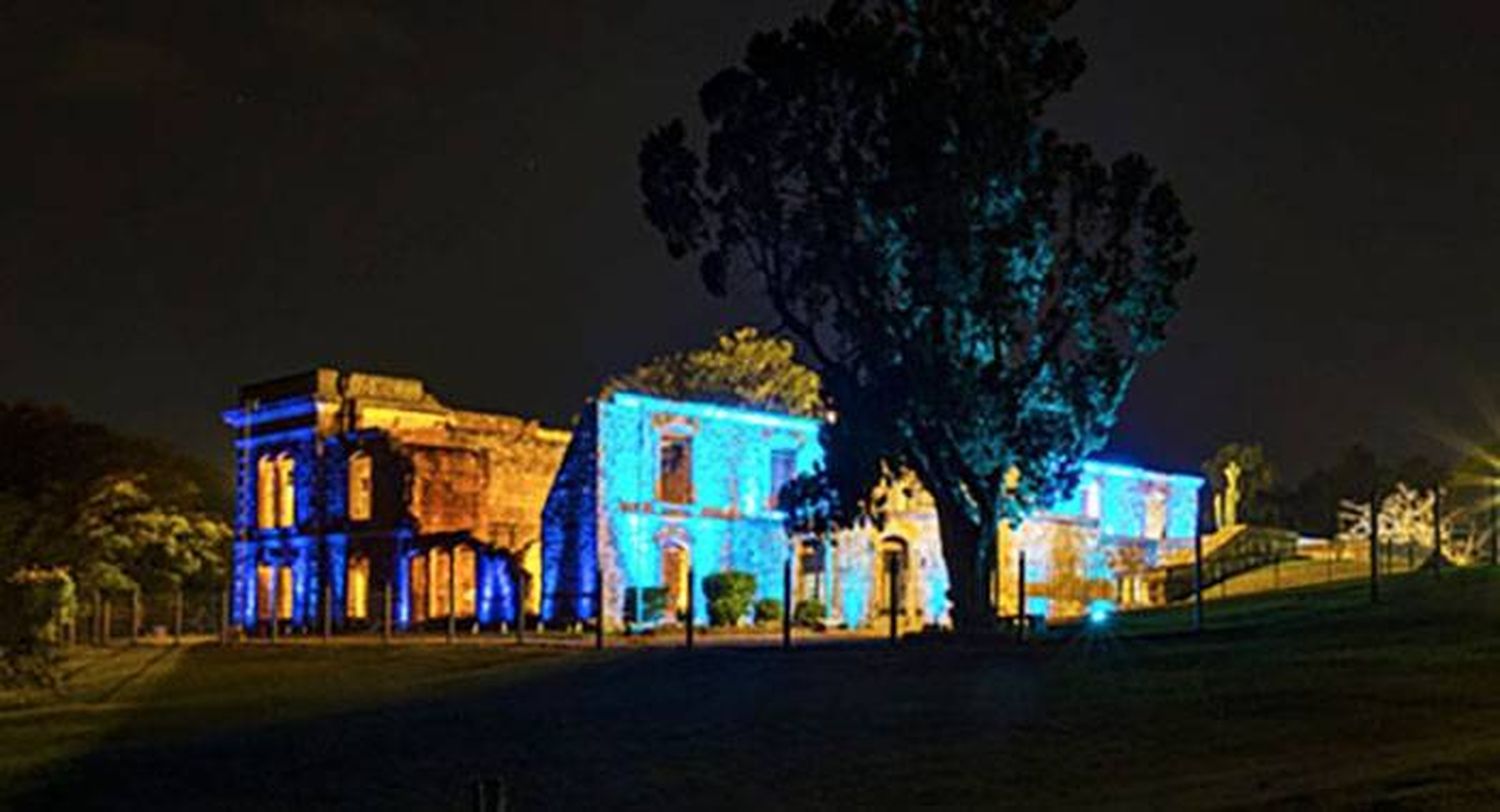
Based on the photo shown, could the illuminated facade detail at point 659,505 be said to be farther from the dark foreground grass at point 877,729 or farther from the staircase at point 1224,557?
the dark foreground grass at point 877,729

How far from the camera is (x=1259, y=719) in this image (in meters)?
16.5

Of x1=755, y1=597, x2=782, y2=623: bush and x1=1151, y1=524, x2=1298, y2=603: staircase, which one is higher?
x1=1151, y1=524, x2=1298, y2=603: staircase

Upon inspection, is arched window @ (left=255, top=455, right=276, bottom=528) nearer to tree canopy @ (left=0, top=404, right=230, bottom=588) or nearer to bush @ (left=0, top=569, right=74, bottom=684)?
tree canopy @ (left=0, top=404, right=230, bottom=588)

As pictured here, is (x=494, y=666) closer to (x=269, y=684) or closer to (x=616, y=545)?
(x=269, y=684)

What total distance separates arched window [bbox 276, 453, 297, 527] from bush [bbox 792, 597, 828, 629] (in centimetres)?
2421

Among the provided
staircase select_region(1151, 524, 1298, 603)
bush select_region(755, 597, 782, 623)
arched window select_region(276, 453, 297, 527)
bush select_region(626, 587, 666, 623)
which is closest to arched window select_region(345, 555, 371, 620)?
arched window select_region(276, 453, 297, 527)

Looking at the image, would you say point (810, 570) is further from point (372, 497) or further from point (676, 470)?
point (372, 497)

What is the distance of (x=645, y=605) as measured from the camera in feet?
151

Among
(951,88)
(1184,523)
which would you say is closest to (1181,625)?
(951,88)

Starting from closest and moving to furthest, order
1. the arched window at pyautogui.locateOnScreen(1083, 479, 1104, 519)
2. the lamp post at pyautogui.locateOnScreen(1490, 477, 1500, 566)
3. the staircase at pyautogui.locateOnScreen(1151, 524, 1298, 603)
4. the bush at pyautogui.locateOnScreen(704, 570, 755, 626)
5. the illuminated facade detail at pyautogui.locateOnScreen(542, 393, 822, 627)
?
1. the lamp post at pyautogui.locateOnScreen(1490, 477, 1500, 566)
2. the bush at pyautogui.locateOnScreen(704, 570, 755, 626)
3. the illuminated facade detail at pyautogui.locateOnScreen(542, 393, 822, 627)
4. the staircase at pyautogui.locateOnScreen(1151, 524, 1298, 603)
5. the arched window at pyautogui.locateOnScreen(1083, 479, 1104, 519)

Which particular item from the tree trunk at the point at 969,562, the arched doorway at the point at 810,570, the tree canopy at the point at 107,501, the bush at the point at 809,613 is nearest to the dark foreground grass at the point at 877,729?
the tree trunk at the point at 969,562

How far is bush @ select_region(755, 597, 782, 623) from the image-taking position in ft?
156

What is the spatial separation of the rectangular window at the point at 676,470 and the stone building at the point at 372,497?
6.05m

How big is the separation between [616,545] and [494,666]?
16.9 metres
